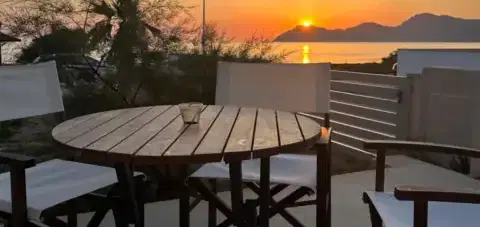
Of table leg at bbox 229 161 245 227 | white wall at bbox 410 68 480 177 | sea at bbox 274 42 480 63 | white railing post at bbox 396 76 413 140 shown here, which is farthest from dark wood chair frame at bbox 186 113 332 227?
white railing post at bbox 396 76 413 140

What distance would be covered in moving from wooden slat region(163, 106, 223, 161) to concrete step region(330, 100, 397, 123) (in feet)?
10.0

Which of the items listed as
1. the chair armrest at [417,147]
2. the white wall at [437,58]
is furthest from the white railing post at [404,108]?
the chair armrest at [417,147]

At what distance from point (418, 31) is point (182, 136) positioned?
441 centimetres

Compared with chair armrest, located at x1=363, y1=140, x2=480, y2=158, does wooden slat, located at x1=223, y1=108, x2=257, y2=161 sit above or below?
above

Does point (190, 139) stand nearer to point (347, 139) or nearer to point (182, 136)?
point (182, 136)

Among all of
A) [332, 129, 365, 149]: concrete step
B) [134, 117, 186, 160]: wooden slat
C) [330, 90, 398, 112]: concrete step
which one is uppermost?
[134, 117, 186, 160]: wooden slat

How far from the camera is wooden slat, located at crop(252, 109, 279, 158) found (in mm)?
1643

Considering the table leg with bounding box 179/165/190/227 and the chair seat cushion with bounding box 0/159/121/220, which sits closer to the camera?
the chair seat cushion with bounding box 0/159/121/220

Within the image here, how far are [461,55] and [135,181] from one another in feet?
19.1

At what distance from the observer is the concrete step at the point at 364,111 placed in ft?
16.6

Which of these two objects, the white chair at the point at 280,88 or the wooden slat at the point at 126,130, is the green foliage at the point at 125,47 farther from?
the wooden slat at the point at 126,130

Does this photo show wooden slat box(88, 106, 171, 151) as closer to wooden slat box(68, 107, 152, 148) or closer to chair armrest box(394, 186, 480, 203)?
wooden slat box(68, 107, 152, 148)

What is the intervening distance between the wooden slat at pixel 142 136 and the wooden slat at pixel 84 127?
200mm

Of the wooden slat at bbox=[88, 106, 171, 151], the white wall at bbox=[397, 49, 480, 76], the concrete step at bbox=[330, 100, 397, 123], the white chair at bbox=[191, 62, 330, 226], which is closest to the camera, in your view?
the wooden slat at bbox=[88, 106, 171, 151]
